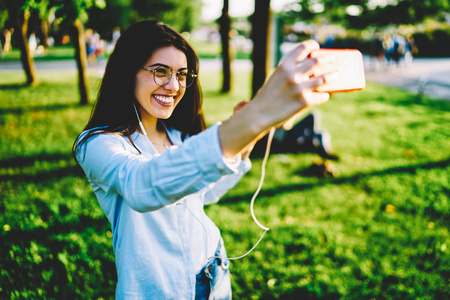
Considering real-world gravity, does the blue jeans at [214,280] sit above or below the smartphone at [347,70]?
below

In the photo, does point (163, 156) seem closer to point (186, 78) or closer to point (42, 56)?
point (186, 78)

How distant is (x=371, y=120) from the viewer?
812cm

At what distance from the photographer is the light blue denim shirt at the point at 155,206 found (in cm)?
77

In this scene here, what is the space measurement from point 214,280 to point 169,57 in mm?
1027

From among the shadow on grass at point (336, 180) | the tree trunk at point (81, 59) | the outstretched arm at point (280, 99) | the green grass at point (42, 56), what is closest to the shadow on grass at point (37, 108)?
the tree trunk at point (81, 59)

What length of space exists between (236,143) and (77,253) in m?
2.67

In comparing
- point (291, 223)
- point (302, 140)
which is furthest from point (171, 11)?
point (291, 223)

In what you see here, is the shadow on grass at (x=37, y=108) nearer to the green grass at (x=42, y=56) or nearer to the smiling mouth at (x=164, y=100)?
the smiling mouth at (x=164, y=100)

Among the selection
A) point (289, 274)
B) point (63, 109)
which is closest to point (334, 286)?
point (289, 274)

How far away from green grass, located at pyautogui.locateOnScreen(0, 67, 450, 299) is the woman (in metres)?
1.61

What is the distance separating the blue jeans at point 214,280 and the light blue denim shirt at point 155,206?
0.15 ft

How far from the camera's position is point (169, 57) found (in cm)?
129

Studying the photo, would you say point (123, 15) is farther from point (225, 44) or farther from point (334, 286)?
point (334, 286)

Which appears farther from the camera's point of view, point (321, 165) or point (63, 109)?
point (63, 109)
